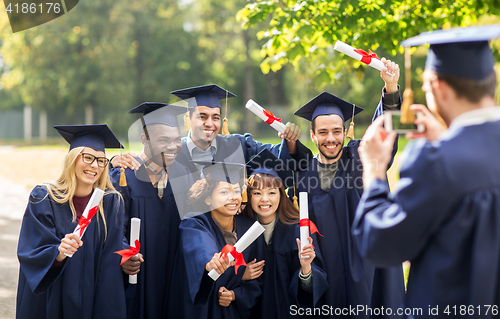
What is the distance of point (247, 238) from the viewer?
2836 mm

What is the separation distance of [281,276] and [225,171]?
945 millimetres

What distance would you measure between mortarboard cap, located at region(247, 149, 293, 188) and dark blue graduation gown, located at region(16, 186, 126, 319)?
47.4 inches

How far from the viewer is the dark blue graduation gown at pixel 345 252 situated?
343cm

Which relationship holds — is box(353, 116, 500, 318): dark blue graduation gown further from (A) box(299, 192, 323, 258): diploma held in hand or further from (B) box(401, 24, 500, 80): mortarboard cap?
(A) box(299, 192, 323, 258): diploma held in hand

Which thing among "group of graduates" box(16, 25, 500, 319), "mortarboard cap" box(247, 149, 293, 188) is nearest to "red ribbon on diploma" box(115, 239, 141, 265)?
"group of graduates" box(16, 25, 500, 319)

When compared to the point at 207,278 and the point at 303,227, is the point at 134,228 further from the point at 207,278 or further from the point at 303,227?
the point at 303,227

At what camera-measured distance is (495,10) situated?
559 cm

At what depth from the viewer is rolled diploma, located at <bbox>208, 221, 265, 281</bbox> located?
280 cm

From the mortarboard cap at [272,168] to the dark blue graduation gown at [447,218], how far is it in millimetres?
1811

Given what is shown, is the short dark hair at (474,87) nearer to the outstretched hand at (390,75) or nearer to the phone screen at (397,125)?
the phone screen at (397,125)

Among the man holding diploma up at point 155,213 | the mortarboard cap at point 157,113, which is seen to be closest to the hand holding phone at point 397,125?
the man holding diploma up at point 155,213

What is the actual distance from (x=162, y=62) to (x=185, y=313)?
3084 cm

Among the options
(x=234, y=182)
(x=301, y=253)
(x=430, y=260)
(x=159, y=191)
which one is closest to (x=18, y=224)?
(x=159, y=191)

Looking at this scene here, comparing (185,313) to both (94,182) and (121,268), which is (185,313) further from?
(94,182)
